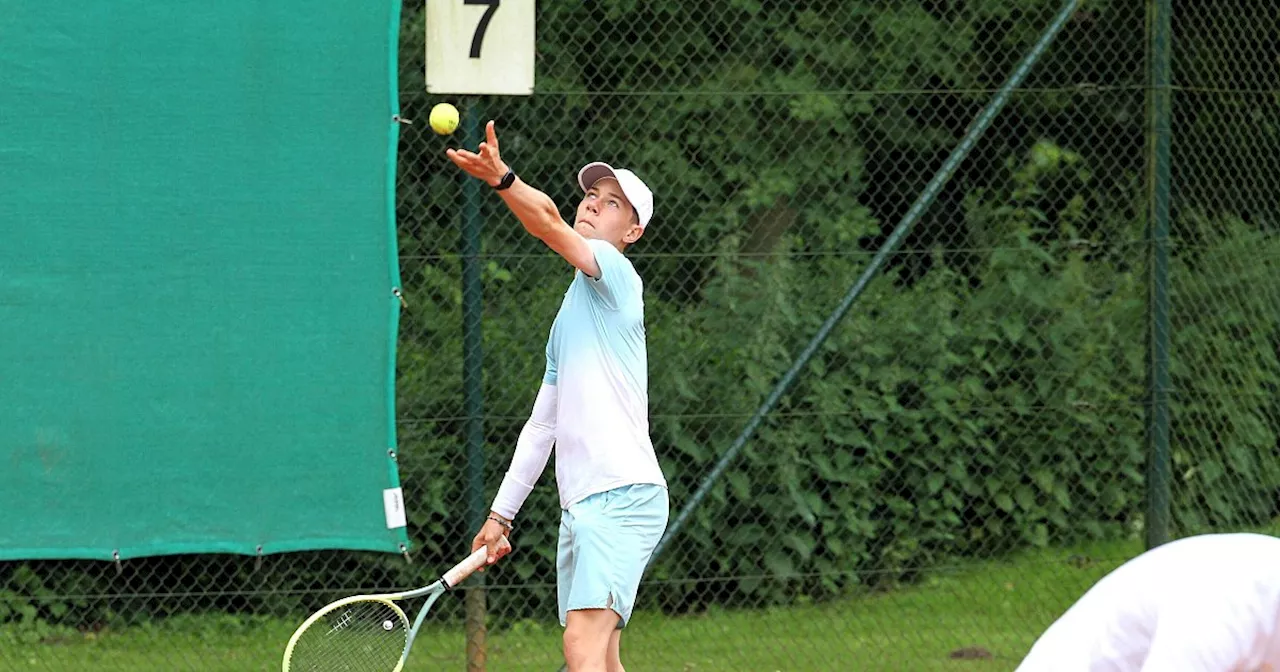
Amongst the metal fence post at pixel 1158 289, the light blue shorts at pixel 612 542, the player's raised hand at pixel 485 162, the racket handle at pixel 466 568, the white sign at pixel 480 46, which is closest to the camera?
the player's raised hand at pixel 485 162

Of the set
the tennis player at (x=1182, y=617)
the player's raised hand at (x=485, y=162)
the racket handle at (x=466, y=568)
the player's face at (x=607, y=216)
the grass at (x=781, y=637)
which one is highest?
the tennis player at (x=1182, y=617)

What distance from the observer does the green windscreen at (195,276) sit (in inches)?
215

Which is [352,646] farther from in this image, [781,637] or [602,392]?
[781,637]

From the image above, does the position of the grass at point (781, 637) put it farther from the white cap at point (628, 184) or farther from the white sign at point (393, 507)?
the white cap at point (628, 184)

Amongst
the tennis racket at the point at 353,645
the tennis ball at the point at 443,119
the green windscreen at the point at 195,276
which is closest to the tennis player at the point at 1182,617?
the tennis ball at the point at 443,119

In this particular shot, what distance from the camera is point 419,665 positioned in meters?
5.91

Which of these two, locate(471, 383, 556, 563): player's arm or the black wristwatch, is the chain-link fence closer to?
locate(471, 383, 556, 563): player's arm

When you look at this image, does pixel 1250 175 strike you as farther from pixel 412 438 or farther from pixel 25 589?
pixel 25 589

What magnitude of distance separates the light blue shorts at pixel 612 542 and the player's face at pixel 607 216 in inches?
26.3

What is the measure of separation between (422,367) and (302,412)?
49 cm

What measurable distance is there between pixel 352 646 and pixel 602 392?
1174mm

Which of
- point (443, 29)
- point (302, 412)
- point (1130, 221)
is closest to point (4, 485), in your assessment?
point (302, 412)

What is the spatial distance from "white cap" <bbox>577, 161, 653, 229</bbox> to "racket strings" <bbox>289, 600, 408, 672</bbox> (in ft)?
4.42

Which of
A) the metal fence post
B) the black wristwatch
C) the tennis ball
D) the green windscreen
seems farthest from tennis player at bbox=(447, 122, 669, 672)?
the metal fence post
